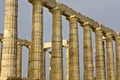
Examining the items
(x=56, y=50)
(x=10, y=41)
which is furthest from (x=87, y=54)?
(x=10, y=41)

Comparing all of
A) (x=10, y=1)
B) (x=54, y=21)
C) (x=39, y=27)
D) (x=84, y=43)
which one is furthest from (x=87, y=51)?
(x=10, y=1)

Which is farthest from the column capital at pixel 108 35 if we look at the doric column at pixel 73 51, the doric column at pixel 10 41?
the doric column at pixel 10 41

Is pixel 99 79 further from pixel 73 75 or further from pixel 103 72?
pixel 73 75

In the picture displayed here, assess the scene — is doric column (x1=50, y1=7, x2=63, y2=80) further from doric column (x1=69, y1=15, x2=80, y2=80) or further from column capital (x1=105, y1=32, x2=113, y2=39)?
column capital (x1=105, y1=32, x2=113, y2=39)

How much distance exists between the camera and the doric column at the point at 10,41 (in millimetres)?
31258

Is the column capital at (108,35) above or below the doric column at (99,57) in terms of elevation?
above

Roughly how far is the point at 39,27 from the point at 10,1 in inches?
240

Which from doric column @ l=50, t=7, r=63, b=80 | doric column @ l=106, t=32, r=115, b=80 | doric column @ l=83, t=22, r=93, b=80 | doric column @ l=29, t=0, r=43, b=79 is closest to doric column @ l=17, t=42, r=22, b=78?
doric column @ l=83, t=22, r=93, b=80

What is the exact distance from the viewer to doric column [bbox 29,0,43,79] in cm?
3656

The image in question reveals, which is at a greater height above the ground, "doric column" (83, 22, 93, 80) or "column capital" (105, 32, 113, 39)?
"column capital" (105, 32, 113, 39)

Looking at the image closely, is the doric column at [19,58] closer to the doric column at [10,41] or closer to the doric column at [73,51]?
the doric column at [73,51]

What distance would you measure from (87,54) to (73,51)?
362cm

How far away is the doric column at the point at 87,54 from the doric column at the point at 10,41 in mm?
16810

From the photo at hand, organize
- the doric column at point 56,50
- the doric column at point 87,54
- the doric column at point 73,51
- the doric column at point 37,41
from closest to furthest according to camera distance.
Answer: the doric column at point 37,41, the doric column at point 56,50, the doric column at point 73,51, the doric column at point 87,54
